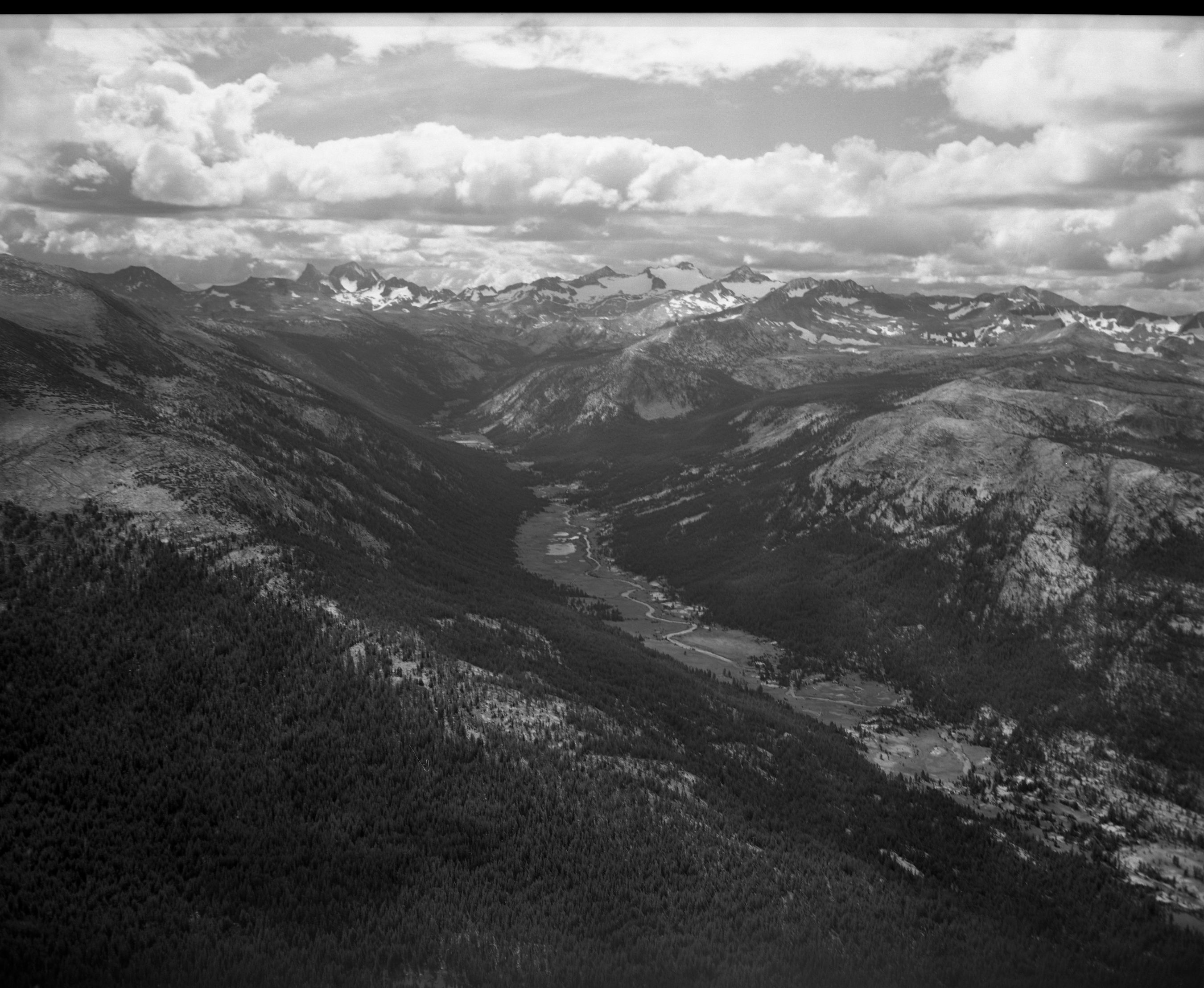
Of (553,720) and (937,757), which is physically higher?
(553,720)

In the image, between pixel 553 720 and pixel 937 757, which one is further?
pixel 937 757

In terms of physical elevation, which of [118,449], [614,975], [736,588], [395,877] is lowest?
[736,588]

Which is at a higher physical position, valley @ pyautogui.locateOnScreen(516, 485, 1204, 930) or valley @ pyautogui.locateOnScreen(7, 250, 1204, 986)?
valley @ pyautogui.locateOnScreen(7, 250, 1204, 986)

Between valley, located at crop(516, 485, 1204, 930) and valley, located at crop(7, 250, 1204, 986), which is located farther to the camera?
valley, located at crop(516, 485, 1204, 930)

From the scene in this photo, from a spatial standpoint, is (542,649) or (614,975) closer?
(614,975)

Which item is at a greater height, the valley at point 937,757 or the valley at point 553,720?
the valley at point 553,720

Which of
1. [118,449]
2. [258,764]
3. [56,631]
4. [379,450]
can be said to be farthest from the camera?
[379,450]

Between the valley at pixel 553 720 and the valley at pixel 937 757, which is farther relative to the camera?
the valley at pixel 937 757

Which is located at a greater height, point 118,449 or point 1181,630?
point 118,449

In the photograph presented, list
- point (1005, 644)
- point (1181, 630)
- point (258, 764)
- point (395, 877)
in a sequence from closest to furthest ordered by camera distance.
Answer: point (395, 877)
point (258, 764)
point (1181, 630)
point (1005, 644)

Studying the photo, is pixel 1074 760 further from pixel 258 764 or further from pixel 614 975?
pixel 258 764

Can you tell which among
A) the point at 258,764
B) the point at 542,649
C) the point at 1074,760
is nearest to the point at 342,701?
the point at 258,764
